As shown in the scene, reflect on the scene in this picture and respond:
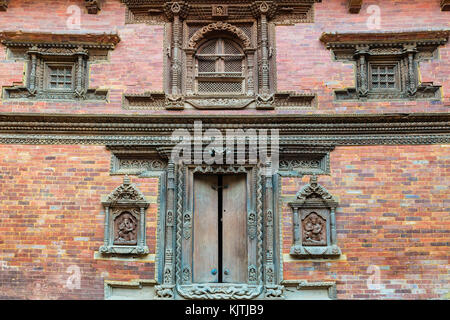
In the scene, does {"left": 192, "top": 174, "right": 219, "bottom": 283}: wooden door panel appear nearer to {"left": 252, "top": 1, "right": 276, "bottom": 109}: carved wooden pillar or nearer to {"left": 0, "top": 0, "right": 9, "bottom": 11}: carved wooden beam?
{"left": 252, "top": 1, "right": 276, "bottom": 109}: carved wooden pillar

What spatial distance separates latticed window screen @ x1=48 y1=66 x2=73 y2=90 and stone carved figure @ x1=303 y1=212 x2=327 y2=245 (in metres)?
4.92

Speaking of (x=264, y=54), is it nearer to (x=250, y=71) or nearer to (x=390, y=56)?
(x=250, y=71)

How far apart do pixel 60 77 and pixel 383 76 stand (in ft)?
19.6

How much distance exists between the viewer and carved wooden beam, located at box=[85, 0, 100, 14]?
25.6ft

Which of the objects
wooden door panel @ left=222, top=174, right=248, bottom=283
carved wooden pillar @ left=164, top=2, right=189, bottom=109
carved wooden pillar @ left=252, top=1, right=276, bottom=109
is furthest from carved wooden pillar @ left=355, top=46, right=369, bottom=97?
carved wooden pillar @ left=164, top=2, right=189, bottom=109

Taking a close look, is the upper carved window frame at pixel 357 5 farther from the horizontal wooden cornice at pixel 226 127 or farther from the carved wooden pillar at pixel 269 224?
the carved wooden pillar at pixel 269 224

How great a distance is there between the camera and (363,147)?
733 centimetres

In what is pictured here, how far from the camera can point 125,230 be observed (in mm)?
7164

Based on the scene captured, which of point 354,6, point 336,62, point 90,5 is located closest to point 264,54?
point 336,62

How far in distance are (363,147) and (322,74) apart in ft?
4.94

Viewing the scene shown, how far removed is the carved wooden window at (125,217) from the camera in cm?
713

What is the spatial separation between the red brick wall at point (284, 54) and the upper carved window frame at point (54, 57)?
133 mm

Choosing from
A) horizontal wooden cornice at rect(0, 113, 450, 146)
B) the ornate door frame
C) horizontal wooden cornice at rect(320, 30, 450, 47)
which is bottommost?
the ornate door frame
